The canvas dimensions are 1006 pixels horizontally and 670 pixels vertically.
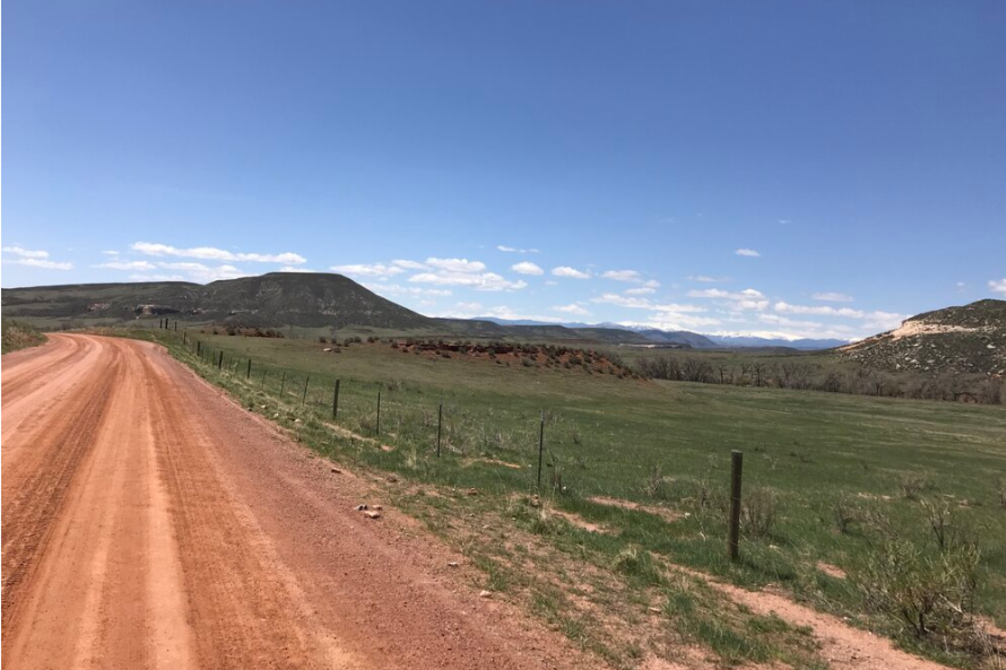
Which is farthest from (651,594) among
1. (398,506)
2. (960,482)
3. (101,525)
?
(960,482)

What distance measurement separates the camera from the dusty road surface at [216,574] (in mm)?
5047

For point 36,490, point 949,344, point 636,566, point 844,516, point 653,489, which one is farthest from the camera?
point 949,344

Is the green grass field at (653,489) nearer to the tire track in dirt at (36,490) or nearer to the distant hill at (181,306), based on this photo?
the tire track in dirt at (36,490)

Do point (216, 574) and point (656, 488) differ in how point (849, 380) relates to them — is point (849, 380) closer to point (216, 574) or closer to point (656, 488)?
point (656, 488)

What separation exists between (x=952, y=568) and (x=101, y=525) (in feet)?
34.5

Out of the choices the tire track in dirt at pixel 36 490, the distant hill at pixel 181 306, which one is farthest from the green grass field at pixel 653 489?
the distant hill at pixel 181 306

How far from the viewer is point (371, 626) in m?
5.62

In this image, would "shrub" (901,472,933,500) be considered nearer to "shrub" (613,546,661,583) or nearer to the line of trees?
"shrub" (613,546,661,583)

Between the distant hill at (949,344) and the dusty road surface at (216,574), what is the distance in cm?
11316

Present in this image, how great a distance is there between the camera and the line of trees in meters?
82.1

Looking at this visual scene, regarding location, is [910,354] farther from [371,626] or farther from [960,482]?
[371,626]

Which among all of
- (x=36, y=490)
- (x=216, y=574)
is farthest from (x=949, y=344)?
(x=36, y=490)

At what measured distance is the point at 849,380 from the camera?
95812 mm

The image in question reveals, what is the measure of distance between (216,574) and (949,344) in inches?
5131
